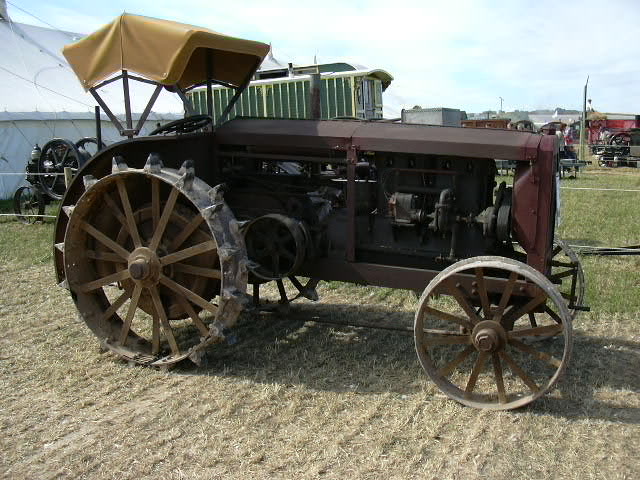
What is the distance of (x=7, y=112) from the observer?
1348cm

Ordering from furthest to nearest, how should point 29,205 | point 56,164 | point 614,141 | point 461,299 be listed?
point 614,141
point 29,205
point 56,164
point 461,299

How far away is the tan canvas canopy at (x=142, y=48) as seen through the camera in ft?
12.8

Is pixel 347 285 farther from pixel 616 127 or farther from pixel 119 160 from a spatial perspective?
pixel 616 127

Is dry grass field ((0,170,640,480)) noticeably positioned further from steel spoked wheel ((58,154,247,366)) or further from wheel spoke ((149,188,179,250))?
wheel spoke ((149,188,179,250))

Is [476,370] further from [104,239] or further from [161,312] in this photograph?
[104,239]

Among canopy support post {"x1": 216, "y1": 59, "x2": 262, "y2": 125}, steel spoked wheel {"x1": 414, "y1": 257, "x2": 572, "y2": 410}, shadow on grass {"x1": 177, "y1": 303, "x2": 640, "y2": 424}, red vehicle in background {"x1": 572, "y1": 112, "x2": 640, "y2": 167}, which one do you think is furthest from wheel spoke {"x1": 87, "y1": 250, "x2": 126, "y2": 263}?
red vehicle in background {"x1": 572, "y1": 112, "x2": 640, "y2": 167}

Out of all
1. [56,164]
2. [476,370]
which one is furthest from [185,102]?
[56,164]

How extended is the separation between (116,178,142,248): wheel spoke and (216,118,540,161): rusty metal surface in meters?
0.77

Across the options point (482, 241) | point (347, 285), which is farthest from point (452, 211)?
point (347, 285)

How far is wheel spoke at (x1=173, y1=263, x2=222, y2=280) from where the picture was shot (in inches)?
157

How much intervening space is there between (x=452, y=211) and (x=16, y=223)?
897 cm

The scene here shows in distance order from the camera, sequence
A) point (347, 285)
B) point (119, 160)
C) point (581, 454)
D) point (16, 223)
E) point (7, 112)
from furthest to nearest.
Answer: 1. point (7, 112)
2. point (16, 223)
3. point (347, 285)
4. point (119, 160)
5. point (581, 454)

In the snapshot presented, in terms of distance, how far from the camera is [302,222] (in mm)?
4207

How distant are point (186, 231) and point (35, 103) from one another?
12.1 meters
